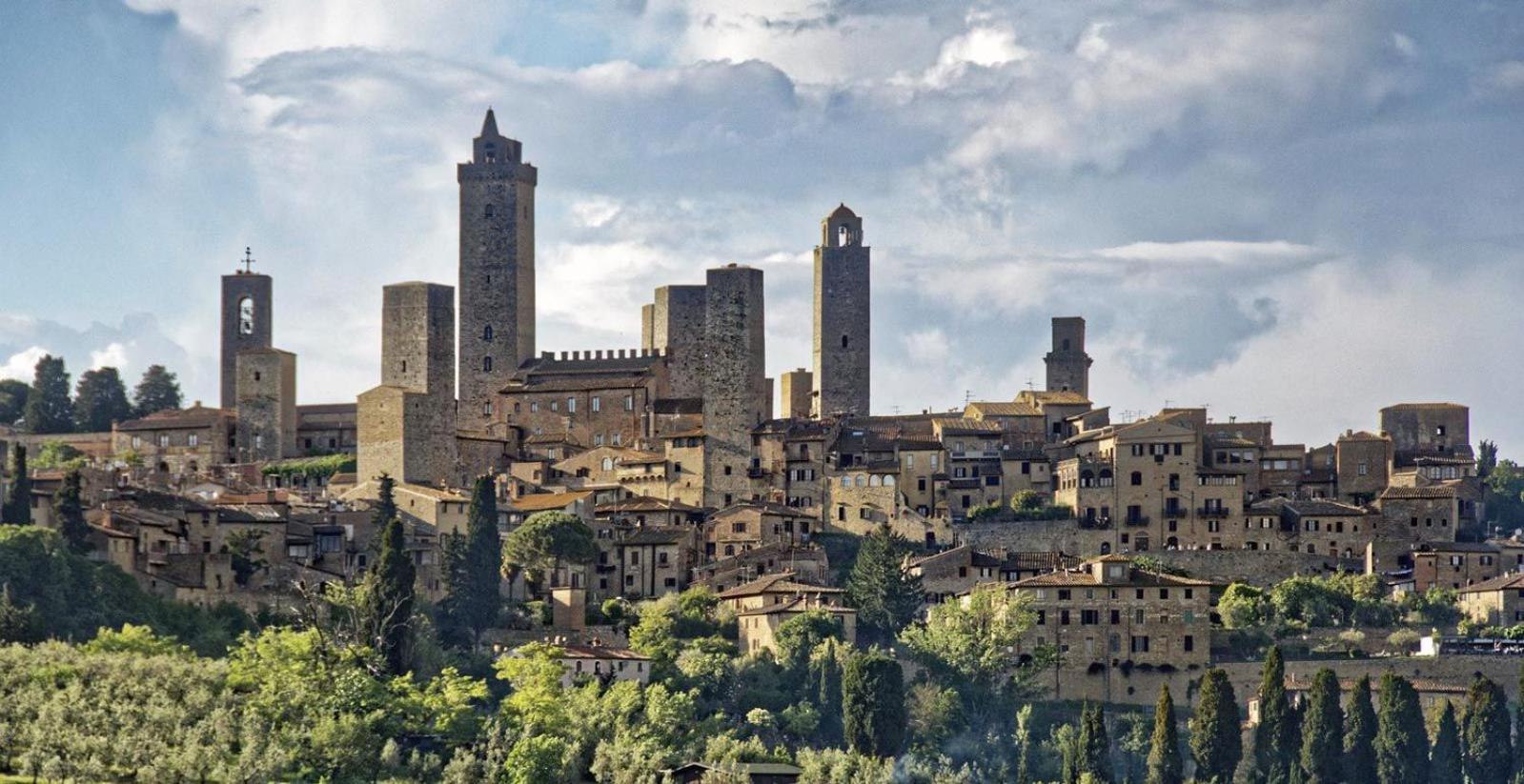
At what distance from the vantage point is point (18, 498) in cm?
8350

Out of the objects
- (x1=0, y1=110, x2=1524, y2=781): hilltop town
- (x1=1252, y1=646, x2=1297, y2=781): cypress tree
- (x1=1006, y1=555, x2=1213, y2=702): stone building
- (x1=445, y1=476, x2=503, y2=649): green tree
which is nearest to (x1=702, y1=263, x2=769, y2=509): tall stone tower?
(x1=0, y1=110, x2=1524, y2=781): hilltop town

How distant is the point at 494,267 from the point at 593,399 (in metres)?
7.39

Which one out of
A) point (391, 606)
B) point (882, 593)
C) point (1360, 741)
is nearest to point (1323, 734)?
point (1360, 741)

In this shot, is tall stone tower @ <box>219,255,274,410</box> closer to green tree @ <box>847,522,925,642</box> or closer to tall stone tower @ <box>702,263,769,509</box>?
tall stone tower @ <box>702,263,769,509</box>

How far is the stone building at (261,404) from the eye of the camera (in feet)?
335

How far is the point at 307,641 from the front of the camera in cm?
7825

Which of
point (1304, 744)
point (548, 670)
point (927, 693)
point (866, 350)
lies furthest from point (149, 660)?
point (866, 350)

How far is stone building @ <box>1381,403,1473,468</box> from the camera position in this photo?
331 feet

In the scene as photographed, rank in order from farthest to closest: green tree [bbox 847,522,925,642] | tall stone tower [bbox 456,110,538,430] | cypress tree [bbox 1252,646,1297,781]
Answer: tall stone tower [bbox 456,110,538,430], green tree [bbox 847,522,925,642], cypress tree [bbox 1252,646,1297,781]

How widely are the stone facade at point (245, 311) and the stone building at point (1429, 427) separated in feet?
116

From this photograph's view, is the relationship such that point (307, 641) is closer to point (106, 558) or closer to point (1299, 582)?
point (106, 558)

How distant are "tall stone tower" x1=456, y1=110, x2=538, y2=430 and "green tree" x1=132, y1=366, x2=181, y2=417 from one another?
10.7 m

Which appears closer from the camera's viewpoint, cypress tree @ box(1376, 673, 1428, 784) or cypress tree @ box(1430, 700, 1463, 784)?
cypress tree @ box(1376, 673, 1428, 784)

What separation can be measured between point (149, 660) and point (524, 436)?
97.4ft
